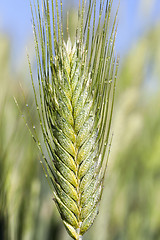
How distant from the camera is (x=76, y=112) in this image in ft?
2.34

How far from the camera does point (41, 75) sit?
702mm

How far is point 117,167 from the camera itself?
127cm

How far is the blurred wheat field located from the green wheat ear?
0.27 metres

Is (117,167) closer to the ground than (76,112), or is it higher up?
closer to the ground

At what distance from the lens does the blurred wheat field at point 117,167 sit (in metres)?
1.04

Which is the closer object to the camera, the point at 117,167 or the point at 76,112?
the point at 76,112

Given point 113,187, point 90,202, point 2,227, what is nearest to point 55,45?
point 90,202

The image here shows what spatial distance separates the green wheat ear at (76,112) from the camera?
71 centimetres

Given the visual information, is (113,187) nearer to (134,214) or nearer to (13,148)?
(134,214)

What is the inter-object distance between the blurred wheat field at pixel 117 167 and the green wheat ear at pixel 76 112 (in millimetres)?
A: 270

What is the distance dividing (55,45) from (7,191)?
1.47 feet

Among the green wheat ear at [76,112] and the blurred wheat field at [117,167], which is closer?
the green wheat ear at [76,112]

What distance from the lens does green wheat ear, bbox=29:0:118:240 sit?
2.32 feet

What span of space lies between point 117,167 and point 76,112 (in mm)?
594
